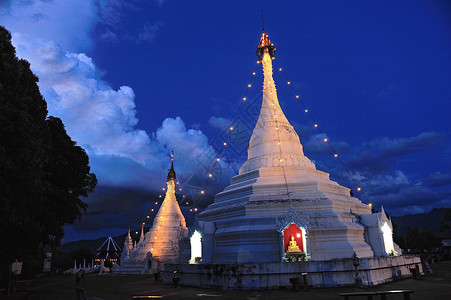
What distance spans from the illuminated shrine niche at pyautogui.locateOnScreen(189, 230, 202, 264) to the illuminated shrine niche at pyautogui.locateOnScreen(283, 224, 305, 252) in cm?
713

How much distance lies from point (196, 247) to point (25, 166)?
46.2ft

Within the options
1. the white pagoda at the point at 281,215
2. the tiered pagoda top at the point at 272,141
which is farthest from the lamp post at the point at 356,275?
the tiered pagoda top at the point at 272,141

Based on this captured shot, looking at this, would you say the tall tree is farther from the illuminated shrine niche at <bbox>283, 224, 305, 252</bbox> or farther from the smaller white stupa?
the smaller white stupa

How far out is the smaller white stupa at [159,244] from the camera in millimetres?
39344

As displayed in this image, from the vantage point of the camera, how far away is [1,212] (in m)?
11.6

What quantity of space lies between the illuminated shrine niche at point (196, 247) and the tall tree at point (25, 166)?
8800mm

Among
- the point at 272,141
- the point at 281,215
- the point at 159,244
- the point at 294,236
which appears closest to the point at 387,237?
the point at 294,236

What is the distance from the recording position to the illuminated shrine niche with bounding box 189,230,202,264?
22859mm

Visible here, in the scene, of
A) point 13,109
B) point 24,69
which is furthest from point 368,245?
point 24,69

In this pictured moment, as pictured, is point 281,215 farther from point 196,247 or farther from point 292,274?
point 196,247

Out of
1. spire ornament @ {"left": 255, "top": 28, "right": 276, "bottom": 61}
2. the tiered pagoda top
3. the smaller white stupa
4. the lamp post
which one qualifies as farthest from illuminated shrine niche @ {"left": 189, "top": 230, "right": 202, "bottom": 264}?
spire ornament @ {"left": 255, "top": 28, "right": 276, "bottom": 61}

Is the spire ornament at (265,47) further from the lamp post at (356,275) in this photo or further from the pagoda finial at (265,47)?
the lamp post at (356,275)

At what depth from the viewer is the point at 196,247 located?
2305 centimetres

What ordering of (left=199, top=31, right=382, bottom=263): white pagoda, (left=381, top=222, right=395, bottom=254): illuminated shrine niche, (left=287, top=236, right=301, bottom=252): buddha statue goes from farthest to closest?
1. (left=381, top=222, right=395, bottom=254): illuminated shrine niche
2. (left=199, top=31, right=382, bottom=263): white pagoda
3. (left=287, top=236, right=301, bottom=252): buddha statue
